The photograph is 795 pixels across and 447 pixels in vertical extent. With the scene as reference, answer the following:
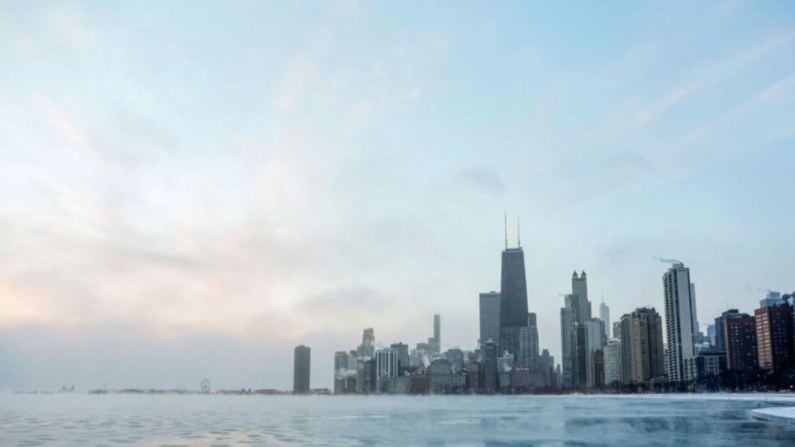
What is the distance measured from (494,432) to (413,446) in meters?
25.0

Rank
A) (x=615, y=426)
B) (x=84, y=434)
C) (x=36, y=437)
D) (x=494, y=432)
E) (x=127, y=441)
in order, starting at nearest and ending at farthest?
(x=127, y=441)
(x=36, y=437)
(x=84, y=434)
(x=494, y=432)
(x=615, y=426)

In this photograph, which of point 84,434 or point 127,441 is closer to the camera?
point 127,441

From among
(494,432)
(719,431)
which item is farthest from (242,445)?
(719,431)

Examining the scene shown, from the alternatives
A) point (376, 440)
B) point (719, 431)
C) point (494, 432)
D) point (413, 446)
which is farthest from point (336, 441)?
point (719, 431)

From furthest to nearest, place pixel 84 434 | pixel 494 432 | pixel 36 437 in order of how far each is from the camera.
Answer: pixel 494 432
pixel 84 434
pixel 36 437

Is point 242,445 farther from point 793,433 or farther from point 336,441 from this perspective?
point 793,433

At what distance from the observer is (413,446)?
213 ft

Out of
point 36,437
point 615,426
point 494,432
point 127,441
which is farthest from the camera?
→ point 615,426

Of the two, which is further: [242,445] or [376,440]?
[376,440]

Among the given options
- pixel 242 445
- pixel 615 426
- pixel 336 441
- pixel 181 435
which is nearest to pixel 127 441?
pixel 181 435

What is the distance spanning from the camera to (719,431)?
3204 inches

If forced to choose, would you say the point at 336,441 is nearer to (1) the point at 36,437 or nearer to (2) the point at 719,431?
(1) the point at 36,437

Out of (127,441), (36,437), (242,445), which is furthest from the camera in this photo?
(36,437)

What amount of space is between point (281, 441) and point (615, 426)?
172 feet
